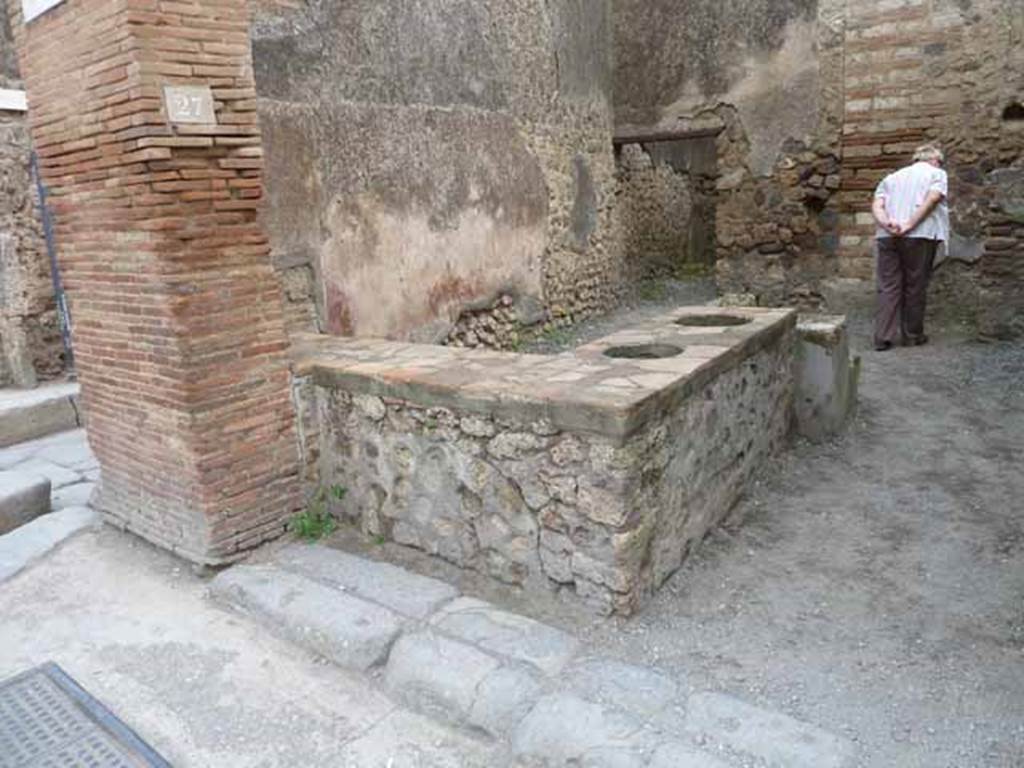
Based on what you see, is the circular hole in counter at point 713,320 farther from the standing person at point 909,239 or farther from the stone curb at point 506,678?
the standing person at point 909,239

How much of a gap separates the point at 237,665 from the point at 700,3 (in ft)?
25.8

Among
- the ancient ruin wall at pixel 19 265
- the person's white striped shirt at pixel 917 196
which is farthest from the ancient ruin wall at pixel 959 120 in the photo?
the ancient ruin wall at pixel 19 265

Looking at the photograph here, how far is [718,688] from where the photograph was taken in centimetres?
246

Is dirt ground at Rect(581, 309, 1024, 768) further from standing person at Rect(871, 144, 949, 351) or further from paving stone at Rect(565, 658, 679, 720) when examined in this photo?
standing person at Rect(871, 144, 949, 351)

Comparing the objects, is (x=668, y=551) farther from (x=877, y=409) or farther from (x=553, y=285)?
(x=553, y=285)

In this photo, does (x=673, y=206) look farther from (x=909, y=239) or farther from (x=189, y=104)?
(x=189, y=104)

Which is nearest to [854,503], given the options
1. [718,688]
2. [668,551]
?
[668,551]

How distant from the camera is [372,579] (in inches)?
124

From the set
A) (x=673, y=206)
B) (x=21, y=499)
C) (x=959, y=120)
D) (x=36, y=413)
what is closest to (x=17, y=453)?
(x=36, y=413)

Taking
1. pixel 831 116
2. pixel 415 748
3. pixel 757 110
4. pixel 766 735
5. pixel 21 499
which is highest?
pixel 757 110

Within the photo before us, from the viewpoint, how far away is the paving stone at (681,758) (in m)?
2.08

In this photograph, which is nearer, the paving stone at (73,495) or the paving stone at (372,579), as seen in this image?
the paving stone at (372,579)

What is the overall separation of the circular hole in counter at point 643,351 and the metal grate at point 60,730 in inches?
96.1

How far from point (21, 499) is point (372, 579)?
213cm
